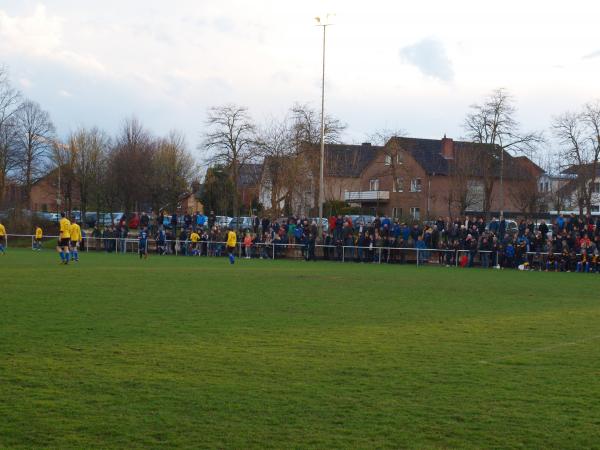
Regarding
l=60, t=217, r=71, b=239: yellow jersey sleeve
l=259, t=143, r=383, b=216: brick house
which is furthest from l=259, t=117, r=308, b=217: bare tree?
l=60, t=217, r=71, b=239: yellow jersey sleeve

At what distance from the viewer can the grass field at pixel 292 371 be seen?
617 cm

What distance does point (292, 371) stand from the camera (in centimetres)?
855

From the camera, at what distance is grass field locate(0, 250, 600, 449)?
243 inches

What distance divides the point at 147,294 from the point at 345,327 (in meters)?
6.29

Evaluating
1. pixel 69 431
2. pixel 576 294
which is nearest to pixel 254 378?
pixel 69 431

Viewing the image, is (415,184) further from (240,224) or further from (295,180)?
Answer: (240,224)

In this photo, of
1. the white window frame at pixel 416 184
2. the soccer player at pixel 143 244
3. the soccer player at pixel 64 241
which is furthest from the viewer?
the white window frame at pixel 416 184

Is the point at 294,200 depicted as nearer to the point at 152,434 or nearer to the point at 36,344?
the point at 36,344

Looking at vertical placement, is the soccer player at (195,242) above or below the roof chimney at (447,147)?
below

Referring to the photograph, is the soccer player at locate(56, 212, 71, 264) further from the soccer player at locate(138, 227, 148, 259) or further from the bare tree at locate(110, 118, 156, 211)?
the bare tree at locate(110, 118, 156, 211)

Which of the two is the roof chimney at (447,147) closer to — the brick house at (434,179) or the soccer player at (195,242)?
the brick house at (434,179)

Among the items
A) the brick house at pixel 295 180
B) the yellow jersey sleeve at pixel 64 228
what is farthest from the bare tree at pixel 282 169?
the yellow jersey sleeve at pixel 64 228

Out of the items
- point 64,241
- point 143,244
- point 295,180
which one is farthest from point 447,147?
point 64,241

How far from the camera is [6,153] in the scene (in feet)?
190
